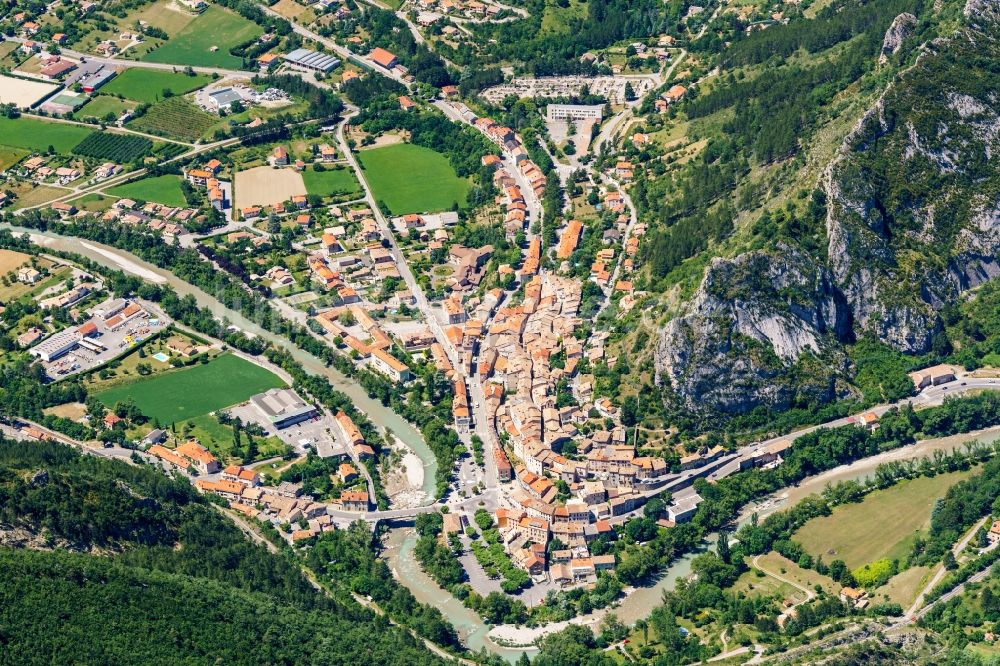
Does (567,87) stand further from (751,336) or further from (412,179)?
(751,336)

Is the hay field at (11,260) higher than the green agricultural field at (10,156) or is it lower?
lower

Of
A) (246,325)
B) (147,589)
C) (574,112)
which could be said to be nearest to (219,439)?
(246,325)

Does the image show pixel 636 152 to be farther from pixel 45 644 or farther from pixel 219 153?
pixel 45 644

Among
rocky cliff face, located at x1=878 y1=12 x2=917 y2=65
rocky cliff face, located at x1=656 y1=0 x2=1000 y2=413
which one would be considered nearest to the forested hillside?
rocky cliff face, located at x1=656 y1=0 x2=1000 y2=413

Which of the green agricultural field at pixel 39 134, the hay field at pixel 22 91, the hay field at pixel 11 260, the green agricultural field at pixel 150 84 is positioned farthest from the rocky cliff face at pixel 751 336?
the hay field at pixel 22 91

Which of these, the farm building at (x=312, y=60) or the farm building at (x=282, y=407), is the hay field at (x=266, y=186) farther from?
the farm building at (x=282, y=407)

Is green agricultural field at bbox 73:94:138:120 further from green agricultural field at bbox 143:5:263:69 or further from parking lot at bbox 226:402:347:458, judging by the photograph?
parking lot at bbox 226:402:347:458

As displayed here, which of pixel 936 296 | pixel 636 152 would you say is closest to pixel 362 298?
pixel 636 152
